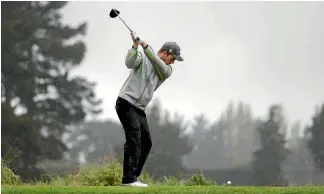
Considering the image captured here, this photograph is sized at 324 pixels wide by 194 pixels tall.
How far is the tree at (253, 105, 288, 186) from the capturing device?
52.2ft

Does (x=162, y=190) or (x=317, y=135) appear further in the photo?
(x=317, y=135)

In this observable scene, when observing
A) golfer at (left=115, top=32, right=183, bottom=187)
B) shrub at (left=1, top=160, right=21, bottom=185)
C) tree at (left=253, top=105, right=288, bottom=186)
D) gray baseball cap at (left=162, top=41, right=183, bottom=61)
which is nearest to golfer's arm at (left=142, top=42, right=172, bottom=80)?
golfer at (left=115, top=32, right=183, bottom=187)

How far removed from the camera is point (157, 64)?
5.69 meters

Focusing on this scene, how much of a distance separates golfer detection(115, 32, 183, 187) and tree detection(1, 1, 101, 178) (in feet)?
43.2

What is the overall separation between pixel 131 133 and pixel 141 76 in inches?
22.9

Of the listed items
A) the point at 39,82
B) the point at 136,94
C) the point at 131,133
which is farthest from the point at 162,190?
the point at 39,82

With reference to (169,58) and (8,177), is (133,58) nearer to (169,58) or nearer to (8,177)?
(169,58)

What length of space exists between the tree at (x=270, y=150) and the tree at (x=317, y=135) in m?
0.78

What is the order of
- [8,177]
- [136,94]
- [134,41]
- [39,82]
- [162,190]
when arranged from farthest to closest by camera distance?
[39,82]
[8,177]
[136,94]
[134,41]
[162,190]

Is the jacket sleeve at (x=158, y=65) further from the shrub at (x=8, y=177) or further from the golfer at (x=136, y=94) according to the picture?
the shrub at (x=8, y=177)

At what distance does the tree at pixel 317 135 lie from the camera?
15891mm

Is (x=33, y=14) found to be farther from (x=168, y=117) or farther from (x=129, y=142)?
(x=129, y=142)

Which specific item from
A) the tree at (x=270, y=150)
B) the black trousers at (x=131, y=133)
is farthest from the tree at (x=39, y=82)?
the black trousers at (x=131, y=133)

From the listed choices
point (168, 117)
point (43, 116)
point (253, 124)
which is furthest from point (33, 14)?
point (253, 124)
